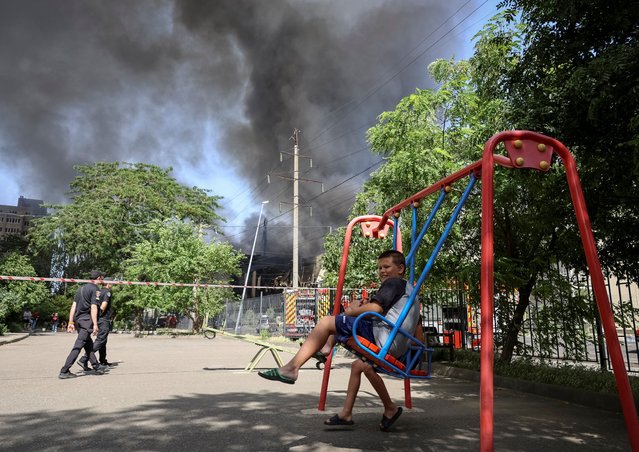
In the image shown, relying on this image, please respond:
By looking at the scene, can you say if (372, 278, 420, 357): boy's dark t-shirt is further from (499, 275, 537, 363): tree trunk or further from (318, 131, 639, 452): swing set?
(499, 275, 537, 363): tree trunk

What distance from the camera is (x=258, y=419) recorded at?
491 centimetres

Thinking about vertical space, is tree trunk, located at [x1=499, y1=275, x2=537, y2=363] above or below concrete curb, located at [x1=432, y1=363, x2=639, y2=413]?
above

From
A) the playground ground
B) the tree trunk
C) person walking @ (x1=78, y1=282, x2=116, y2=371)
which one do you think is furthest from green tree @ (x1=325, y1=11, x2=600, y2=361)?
person walking @ (x1=78, y1=282, x2=116, y2=371)

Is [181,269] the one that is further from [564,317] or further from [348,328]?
[348,328]

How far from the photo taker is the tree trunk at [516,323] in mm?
9094

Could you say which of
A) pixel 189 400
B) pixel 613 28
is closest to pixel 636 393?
pixel 613 28

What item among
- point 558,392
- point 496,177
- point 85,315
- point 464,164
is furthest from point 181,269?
point 558,392

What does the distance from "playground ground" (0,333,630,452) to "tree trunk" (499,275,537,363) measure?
1.94 meters

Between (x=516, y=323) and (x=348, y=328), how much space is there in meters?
6.39

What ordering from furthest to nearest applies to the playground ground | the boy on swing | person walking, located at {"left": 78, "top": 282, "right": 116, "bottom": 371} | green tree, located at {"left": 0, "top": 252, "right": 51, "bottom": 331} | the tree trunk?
green tree, located at {"left": 0, "top": 252, "right": 51, "bottom": 331}, the tree trunk, person walking, located at {"left": 78, "top": 282, "right": 116, "bottom": 371}, the playground ground, the boy on swing

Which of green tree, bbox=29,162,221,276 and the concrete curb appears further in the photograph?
green tree, bbox=29,162,221,276

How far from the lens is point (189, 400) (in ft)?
Result: 19.7

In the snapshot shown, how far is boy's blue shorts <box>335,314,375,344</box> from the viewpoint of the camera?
3908 millimetres

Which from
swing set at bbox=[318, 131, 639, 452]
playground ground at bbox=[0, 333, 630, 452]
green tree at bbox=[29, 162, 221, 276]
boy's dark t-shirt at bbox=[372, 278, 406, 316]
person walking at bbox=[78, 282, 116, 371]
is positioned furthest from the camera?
green tree at bbox=[29, 162, 221, 276]
